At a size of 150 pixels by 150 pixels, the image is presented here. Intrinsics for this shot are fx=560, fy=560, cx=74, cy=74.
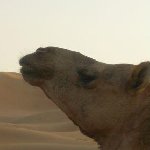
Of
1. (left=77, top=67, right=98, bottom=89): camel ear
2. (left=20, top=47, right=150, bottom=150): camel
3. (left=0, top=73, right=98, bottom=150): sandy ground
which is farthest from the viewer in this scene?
(left=0, top=73, right=98, bottom=150): sandy ground

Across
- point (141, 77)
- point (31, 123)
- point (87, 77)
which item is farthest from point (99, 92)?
point (31, 123)

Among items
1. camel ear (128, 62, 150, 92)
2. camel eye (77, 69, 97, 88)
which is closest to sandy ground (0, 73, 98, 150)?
camel eye (77, 69, 97, 88)

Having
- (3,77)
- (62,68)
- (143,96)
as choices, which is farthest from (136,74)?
(3,77)

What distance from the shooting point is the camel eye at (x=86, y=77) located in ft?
16.7

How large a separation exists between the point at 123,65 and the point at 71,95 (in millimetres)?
573

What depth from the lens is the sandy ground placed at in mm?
15414

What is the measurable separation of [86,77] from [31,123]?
22.0 meters

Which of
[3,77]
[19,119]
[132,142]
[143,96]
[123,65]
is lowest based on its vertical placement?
[132,142]

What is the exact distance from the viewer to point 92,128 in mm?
4844

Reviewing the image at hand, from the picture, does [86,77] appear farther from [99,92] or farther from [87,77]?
[99,92]

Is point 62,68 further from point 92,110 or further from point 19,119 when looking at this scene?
point 19,119

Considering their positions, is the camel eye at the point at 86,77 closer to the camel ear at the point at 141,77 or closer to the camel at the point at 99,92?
the camel at the point at 99,92

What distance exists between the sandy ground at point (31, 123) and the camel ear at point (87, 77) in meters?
8.58

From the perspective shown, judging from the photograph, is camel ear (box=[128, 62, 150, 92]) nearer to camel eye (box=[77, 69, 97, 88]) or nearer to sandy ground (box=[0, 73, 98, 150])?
camel eye (box=[77, 69, 97, 88])
